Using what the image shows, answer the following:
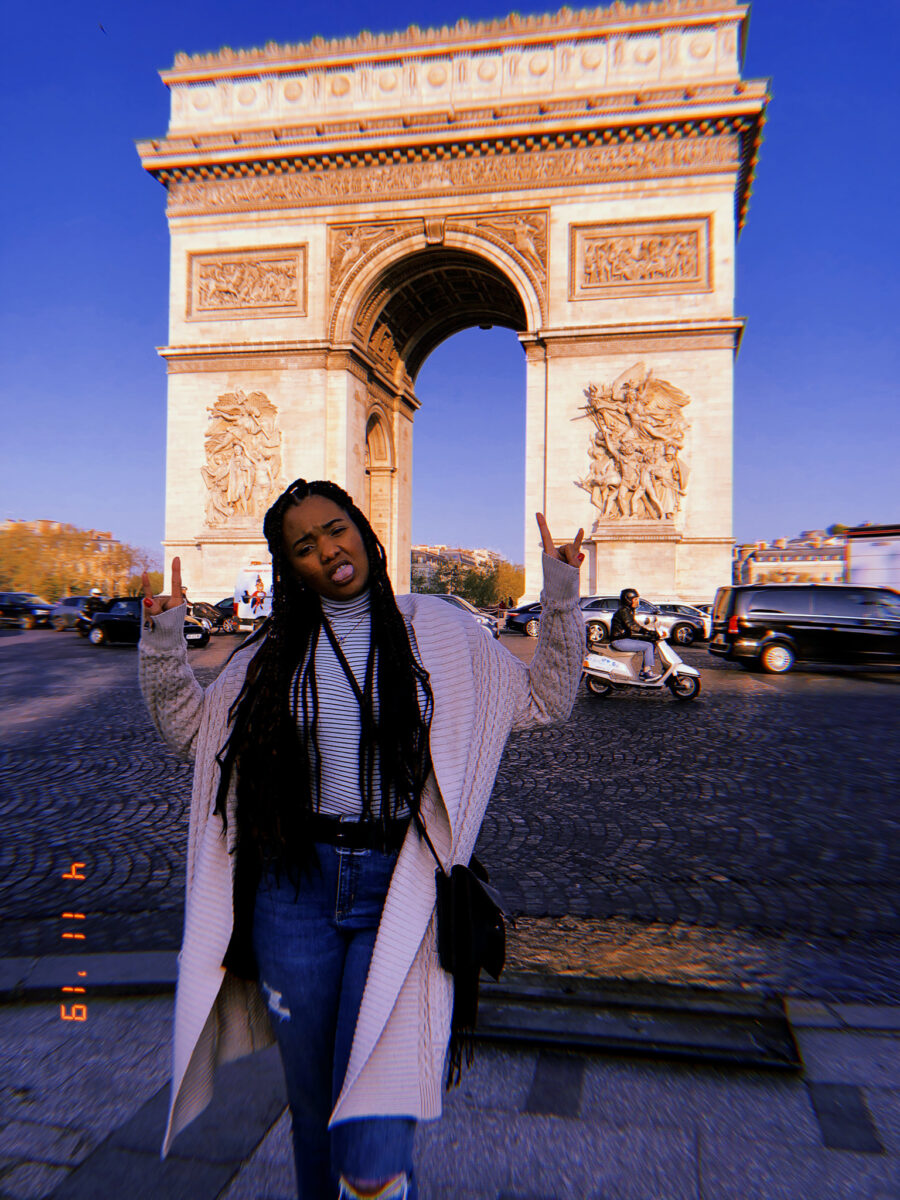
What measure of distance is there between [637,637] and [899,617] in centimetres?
558

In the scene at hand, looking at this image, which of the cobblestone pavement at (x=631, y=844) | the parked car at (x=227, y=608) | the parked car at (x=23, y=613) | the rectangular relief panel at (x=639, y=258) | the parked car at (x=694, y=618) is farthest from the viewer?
the parked car at (x=23, y=613)

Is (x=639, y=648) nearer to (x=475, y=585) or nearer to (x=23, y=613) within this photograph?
(x=23, y=613)

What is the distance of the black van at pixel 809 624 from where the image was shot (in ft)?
44.5

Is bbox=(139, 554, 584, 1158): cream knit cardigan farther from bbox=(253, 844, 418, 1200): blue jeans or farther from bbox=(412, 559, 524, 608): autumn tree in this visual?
bbox=(412, 559, 524, 608): autumn tree

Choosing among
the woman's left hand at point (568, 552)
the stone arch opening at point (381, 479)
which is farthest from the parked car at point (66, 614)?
the woman's left hand at point (568, 552)

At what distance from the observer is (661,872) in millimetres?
3963

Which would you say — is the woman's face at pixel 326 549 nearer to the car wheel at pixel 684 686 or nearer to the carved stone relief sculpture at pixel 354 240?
the car wheel at pixel 684 686

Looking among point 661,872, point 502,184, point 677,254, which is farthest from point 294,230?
point 661,872

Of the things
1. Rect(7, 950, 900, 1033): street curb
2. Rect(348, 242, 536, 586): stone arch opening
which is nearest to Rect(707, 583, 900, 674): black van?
Rect(348, 242, 536, 586): stone arch opening

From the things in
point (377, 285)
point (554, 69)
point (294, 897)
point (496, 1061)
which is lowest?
point (496, 1061)

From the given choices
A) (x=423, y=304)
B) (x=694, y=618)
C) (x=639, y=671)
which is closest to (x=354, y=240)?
(x=423, y=304)

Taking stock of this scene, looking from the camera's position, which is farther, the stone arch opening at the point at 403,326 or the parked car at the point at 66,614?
the parked car at the point at 66,614

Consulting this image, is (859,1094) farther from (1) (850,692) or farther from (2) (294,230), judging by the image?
(2) (294,230)

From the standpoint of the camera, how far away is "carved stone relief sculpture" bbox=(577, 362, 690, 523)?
20.7 meters
